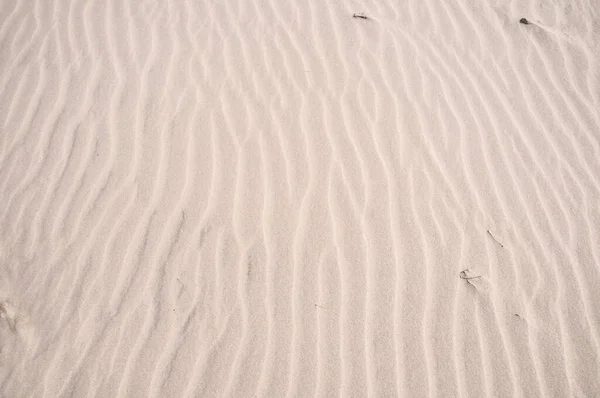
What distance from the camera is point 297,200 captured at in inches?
115

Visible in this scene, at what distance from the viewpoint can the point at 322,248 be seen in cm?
276

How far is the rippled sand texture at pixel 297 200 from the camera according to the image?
2426 mm

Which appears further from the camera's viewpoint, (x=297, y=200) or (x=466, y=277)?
(x=297, y=200)

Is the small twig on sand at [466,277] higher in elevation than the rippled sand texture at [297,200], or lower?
lower

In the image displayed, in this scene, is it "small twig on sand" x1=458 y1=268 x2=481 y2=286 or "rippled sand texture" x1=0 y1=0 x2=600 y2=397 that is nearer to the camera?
"rippled sand texture" x1=0 y1=0 x2=600 y2=397

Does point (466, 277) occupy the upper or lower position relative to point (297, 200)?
lower

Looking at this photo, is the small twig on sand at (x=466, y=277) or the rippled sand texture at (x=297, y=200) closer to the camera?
the rippled sand texture at (x=297, y=200)

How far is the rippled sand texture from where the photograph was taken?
243cm

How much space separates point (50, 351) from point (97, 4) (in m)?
2.97

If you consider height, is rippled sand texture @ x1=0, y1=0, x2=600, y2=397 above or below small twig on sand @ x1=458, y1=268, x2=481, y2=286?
above

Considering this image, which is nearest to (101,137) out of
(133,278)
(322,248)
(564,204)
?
(133,278)

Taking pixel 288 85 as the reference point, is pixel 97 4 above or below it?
above

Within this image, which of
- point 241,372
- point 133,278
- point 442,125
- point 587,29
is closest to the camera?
point 241,372

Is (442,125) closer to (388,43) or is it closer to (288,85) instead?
(388,43)
